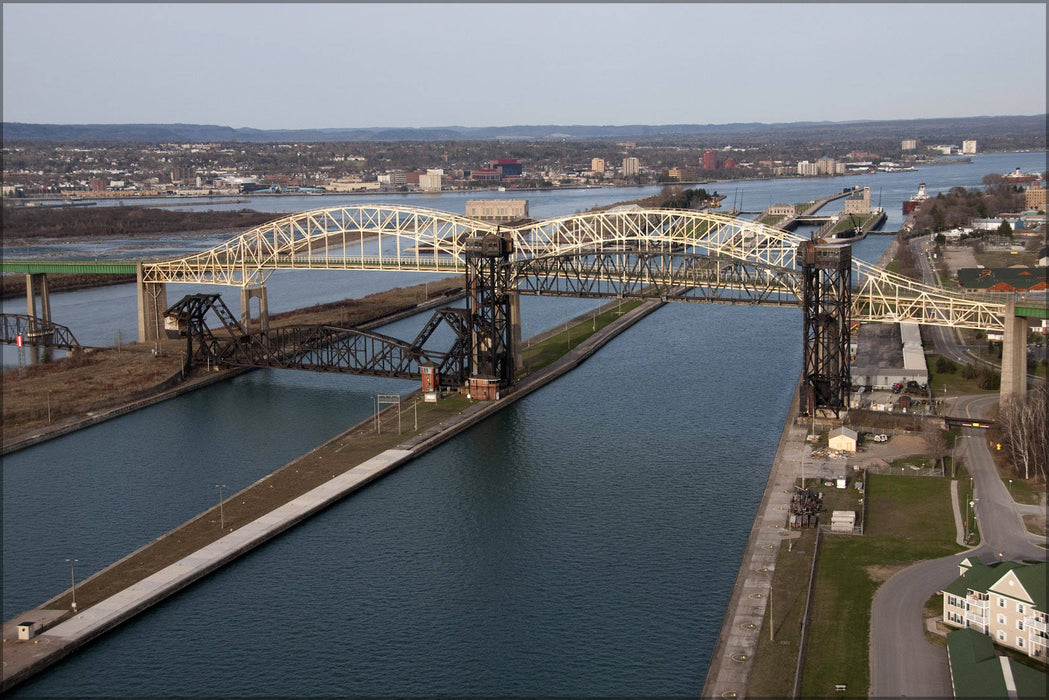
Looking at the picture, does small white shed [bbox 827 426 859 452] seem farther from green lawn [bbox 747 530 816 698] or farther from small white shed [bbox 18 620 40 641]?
small white shed [bbox 18 620 40 641]

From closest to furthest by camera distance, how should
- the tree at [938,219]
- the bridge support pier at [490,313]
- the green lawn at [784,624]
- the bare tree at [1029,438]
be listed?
the green lawn at [784,624] < the bare tree at [1029,438] < the bridge support pier at [490,313] < the tree at [938,219]

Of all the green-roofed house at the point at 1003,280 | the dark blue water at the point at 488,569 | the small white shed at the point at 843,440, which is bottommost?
the dark blue water at the point at 488,569

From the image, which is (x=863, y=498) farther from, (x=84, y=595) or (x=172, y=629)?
(x=84, y=595)

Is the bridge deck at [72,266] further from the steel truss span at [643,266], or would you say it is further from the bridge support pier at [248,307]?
the bridge support pier at [248,307]

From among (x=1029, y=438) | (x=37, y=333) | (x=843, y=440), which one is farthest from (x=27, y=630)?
(x=37, y=333)

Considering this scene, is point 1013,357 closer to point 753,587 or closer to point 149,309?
point 753,587

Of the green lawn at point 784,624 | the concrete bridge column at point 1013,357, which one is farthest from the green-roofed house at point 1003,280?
the green lawn at point 784,624

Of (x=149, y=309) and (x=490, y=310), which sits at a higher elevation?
(x=490, y=310)
